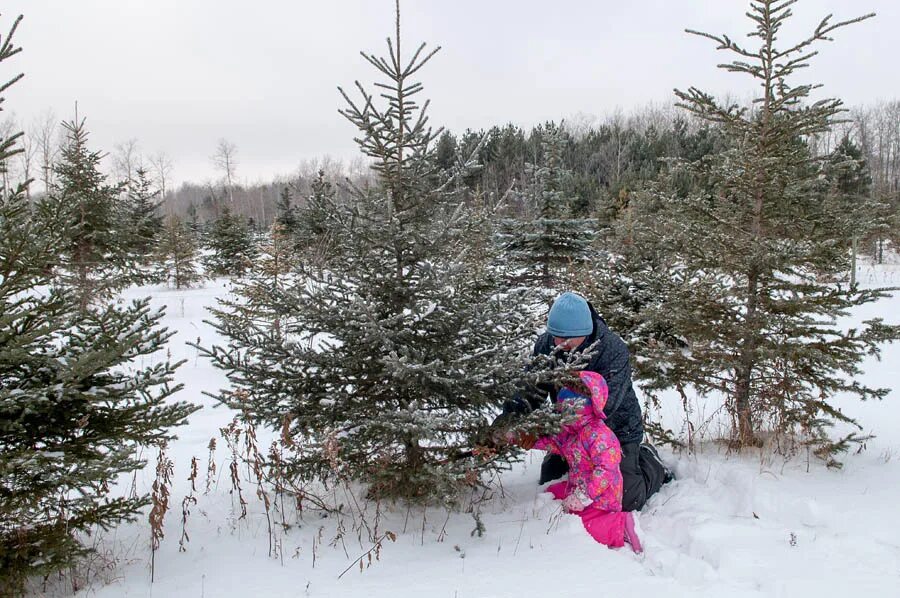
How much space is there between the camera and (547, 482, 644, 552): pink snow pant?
3377 mm

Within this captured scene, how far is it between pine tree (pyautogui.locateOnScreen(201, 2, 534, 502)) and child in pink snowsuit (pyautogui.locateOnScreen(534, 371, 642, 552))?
57 centimetres

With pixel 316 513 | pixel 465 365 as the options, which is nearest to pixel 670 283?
pixel 465 365

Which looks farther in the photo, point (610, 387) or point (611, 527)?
point (610, 387)

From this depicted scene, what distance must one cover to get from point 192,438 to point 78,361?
4.19 metres

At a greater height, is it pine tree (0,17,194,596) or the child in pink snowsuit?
pine tree (0,17,194,596)

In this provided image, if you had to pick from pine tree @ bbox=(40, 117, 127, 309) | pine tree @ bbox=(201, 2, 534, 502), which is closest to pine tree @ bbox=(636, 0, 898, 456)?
pine tree @ bbox=(201, 2, 534, 502)

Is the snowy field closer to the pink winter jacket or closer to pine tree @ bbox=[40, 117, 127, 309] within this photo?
the pink winter jacket

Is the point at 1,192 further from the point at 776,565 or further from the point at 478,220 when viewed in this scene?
the point at 776,565

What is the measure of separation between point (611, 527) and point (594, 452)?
18.9 inches

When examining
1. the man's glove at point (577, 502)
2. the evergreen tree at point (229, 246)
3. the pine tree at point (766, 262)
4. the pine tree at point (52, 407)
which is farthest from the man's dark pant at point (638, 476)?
the evergreen tree at point (229, 246)

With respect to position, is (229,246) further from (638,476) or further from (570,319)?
(638,476)

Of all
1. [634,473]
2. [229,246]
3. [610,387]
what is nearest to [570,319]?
[610,387]

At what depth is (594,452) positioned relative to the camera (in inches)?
142

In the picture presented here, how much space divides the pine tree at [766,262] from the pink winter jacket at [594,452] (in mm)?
1306
